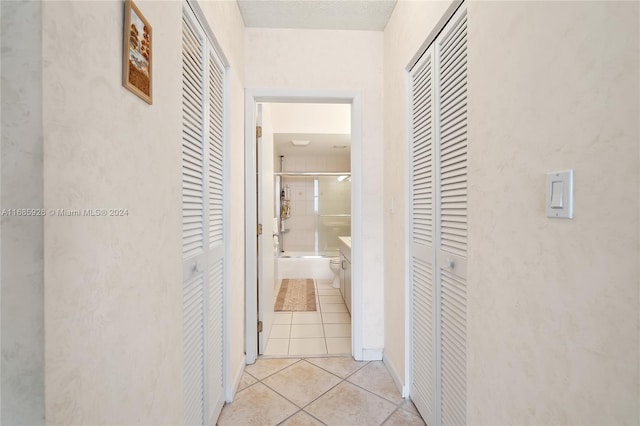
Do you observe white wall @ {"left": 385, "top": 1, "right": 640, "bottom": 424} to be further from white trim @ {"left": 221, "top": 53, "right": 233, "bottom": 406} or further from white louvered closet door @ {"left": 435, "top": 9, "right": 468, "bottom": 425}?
white trim @ {"left": 221, "top": 53, "right": 233, "bottom": 406}

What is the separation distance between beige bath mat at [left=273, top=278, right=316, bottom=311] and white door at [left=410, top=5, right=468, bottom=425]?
1815 millimetres

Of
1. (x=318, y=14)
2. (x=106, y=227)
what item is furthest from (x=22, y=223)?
(x=318, y=14)

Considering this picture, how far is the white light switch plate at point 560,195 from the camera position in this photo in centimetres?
64

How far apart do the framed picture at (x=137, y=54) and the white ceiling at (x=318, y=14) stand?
142 centimetres

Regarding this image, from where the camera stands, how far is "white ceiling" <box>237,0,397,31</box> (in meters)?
1.91

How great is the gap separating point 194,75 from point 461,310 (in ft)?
4.88

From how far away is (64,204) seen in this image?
520mm

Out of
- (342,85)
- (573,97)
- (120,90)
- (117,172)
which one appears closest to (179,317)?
(117,172)

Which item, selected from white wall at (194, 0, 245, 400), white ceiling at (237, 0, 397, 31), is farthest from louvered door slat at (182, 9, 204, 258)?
white ceiling at (237, 0, 397, 31)

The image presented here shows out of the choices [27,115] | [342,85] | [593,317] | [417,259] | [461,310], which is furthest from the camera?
[342,85]

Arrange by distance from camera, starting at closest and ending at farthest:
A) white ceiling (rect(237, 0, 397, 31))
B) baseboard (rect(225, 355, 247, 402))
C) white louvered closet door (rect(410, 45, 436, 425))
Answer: white louvered closet door (rect(410, 45, 436, 425))
baseboard (rect(225, 355, 247, 402))
white ceiling (rect(237, 0, 397, 31))

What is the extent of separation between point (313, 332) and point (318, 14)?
2.52m

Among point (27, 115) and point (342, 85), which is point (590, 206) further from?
point (342, 85)

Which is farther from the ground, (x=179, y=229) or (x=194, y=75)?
(x=194, y=75)
